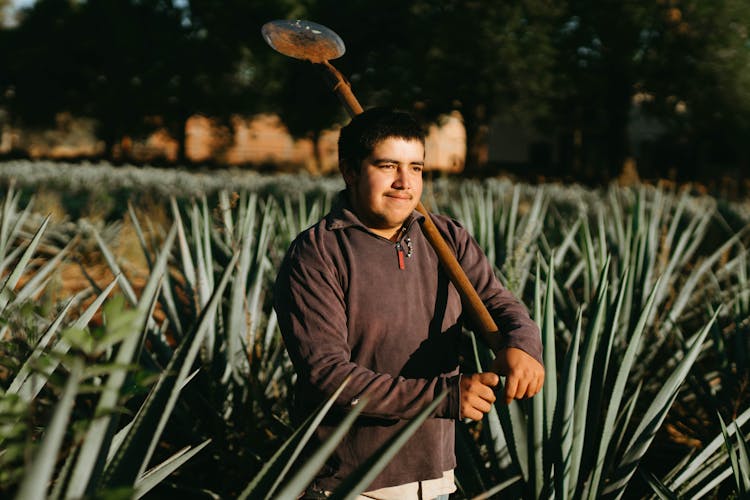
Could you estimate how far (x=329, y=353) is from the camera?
1265 mm

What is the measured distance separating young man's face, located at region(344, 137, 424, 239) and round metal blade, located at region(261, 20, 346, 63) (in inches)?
12.4

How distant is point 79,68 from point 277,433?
31.1 meters

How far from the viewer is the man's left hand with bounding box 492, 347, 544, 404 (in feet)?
4.11

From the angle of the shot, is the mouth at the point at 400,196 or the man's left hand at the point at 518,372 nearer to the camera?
the man's left hand at the point at 518,372

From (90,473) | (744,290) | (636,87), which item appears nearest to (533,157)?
(636,87)

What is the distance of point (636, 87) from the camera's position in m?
21.3

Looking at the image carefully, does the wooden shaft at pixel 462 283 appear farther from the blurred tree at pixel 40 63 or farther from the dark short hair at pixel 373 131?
the blurred tree at pixel 40 63

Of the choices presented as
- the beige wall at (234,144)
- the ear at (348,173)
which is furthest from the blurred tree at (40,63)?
the ear at (348,173)

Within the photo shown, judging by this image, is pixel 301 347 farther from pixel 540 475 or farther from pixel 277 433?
pixel 277 433

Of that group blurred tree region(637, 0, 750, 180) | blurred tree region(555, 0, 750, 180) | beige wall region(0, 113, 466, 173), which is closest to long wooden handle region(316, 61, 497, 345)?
blurred tree region(555, 0, 750, 180)

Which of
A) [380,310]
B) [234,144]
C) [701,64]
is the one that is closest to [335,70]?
[380,310]

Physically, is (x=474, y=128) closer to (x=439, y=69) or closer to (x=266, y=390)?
(x=439, y=69)

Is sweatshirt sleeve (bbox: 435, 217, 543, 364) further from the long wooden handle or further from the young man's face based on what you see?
the young man's face

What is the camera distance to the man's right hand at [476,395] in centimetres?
120
